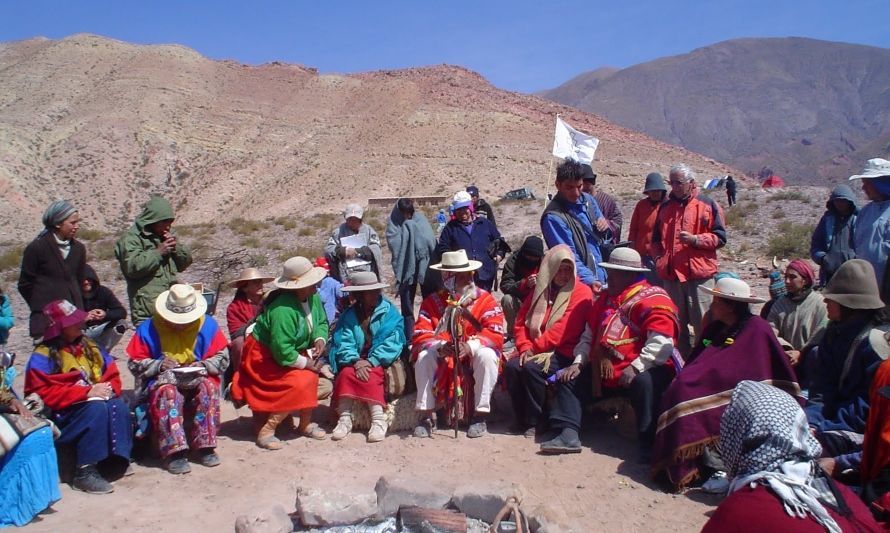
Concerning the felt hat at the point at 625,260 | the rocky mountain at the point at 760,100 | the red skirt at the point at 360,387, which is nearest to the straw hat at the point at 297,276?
the red skirt at the point at 360,387

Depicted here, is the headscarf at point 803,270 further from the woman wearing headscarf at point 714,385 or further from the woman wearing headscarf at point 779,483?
Result: the woman wearing headscarf at point 779,483

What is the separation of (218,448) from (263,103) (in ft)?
184

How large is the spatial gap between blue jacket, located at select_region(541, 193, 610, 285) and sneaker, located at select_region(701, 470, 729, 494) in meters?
1.90

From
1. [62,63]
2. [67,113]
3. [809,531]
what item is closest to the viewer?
[809,531]

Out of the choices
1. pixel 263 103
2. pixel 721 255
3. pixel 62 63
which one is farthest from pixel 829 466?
pixel 62 63

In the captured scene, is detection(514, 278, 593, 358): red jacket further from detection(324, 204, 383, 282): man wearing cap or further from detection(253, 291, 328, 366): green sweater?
detection(324, 204, 383, 282): man wearing cap

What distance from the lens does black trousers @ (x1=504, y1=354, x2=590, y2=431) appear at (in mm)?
5117

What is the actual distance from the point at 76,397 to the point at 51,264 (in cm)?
127

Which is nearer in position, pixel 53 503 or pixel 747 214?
pixel 53 503

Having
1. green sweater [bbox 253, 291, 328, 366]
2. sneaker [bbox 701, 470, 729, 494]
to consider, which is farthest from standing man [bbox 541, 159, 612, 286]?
green sweater [bbox 253, 291, 328, 366]

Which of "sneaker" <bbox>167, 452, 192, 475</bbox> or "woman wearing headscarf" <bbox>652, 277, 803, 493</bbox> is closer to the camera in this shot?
"woman wearing headscarf" <bbox>652, 277, 803, 493</bbox>

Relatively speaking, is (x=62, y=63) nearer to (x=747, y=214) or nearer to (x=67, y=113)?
(x=67, y=113)

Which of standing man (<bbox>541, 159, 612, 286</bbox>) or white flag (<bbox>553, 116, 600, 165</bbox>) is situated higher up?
white flag (<bbox>553, 116, 600, 165</bbox>)

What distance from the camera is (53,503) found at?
14.1 feet
